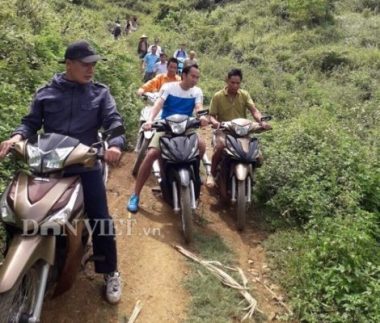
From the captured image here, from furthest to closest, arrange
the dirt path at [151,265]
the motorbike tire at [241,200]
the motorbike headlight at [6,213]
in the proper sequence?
1. the motorbike tire at [241,200]
2. the dirt path at [151,265]
3. the motorbike headlight at [6,213]

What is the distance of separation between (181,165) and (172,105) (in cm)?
116

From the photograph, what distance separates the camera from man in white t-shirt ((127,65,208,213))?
17.9 feet

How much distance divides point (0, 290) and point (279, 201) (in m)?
3.91

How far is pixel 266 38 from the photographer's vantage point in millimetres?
24828

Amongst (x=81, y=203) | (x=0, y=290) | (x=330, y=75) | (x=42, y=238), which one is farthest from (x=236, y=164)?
(x=330, y=75)

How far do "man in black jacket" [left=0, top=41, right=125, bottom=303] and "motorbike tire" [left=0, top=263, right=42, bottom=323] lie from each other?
26.8 inches

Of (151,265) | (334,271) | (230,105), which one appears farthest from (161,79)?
(334,271)

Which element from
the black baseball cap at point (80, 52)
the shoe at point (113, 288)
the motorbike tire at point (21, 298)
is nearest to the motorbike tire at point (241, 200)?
the shoe at point (113, 288)

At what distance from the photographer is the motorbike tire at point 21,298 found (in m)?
2.77

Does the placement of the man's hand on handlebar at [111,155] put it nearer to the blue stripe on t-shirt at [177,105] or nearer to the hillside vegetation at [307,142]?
the hillside vegetation at [307,142]

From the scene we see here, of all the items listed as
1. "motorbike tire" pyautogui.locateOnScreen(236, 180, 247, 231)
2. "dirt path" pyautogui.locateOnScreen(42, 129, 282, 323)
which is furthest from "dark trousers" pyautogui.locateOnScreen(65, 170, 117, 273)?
"motorbike tire" pyautogui.locateOnScreen(236, 180, 247, 231)

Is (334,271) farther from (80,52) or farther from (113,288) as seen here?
(80,52)

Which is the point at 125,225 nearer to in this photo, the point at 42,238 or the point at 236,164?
the point at 236,164

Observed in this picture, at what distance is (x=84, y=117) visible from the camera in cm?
364
